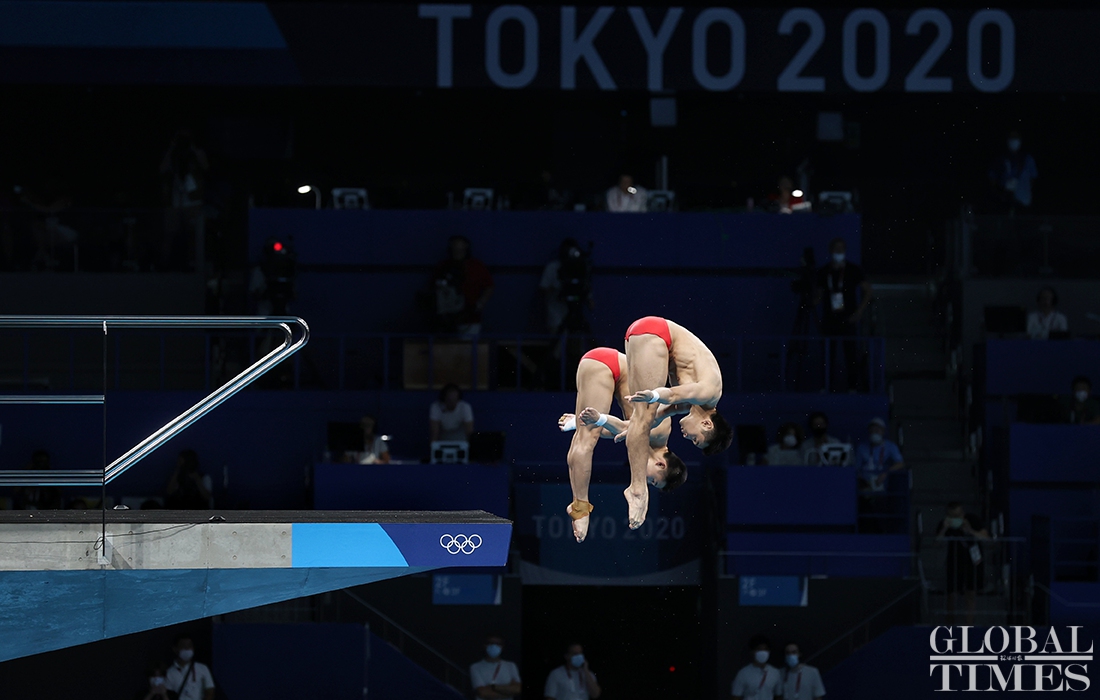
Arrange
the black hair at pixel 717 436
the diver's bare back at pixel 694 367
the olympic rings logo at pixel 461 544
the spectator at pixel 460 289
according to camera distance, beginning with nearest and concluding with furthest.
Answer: the olympic rings logo at pixel 461 544
the diver's bare back at pixel 694 367
the black hair at pixel 717 436
the spectator at pixel 460 289

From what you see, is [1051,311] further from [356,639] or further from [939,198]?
[356,639]

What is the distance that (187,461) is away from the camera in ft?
48.6

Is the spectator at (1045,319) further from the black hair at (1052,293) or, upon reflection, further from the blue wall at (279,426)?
the blue wall at (279,426)

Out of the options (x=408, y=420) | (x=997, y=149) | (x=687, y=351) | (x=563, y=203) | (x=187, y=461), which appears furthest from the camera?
(x=997, y=149)

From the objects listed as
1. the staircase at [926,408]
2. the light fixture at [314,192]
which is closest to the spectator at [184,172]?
the light fixture at [314,192]

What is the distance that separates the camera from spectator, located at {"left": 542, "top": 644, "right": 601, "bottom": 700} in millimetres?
14227

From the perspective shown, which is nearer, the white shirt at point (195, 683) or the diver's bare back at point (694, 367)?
the diver's bare back at point (694, 367)

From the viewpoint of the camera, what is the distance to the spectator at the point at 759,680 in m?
13.8

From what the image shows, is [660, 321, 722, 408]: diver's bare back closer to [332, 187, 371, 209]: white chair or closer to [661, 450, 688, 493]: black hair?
[661, 450, 688, 493]: black hair

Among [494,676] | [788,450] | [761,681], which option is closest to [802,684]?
[761,681]

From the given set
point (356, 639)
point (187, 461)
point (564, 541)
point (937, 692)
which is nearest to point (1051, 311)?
point (937, 692)

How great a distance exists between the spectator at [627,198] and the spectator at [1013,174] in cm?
453

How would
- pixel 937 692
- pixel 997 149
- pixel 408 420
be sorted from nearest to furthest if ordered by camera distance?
pixel 937 692 < pixel 408 420 < pixel 997 149

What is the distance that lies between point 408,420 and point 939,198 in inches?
326
